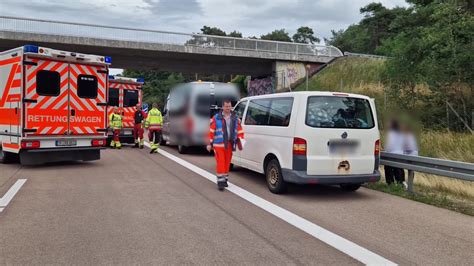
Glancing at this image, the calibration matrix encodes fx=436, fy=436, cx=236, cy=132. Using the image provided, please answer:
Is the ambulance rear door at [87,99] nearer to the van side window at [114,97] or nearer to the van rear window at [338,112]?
the van side window at [114,97]

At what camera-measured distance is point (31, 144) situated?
34.6 feet

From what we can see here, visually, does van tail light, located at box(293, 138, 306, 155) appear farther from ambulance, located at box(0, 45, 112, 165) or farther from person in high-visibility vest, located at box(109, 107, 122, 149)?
person in high-visibility vest, located at box(109, 107, 122, 149)

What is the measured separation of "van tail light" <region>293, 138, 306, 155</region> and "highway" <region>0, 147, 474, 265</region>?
2.79ft

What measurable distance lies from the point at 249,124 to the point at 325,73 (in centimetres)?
2819

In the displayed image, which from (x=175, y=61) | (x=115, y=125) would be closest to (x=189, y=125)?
(x=115, y=125)

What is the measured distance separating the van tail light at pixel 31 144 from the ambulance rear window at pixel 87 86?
1670 mm

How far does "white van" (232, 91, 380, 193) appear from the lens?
24.1 ft

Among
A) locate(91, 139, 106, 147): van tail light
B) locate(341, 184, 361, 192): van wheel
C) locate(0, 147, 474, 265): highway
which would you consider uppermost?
locate(91, 139, 106, 147): van tail light

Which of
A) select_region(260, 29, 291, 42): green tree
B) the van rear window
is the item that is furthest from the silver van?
A: select_region(260, 29, 291, 42): green tree

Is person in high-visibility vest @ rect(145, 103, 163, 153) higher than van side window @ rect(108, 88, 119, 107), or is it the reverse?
van side window @ rect(108, 88, 119, 107)

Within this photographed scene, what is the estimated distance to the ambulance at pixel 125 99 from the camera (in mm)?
17500

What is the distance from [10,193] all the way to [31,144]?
3.14 metres

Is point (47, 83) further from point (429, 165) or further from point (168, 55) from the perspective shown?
point (168, 55)

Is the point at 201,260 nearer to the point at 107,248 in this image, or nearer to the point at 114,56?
the point at 107,248
